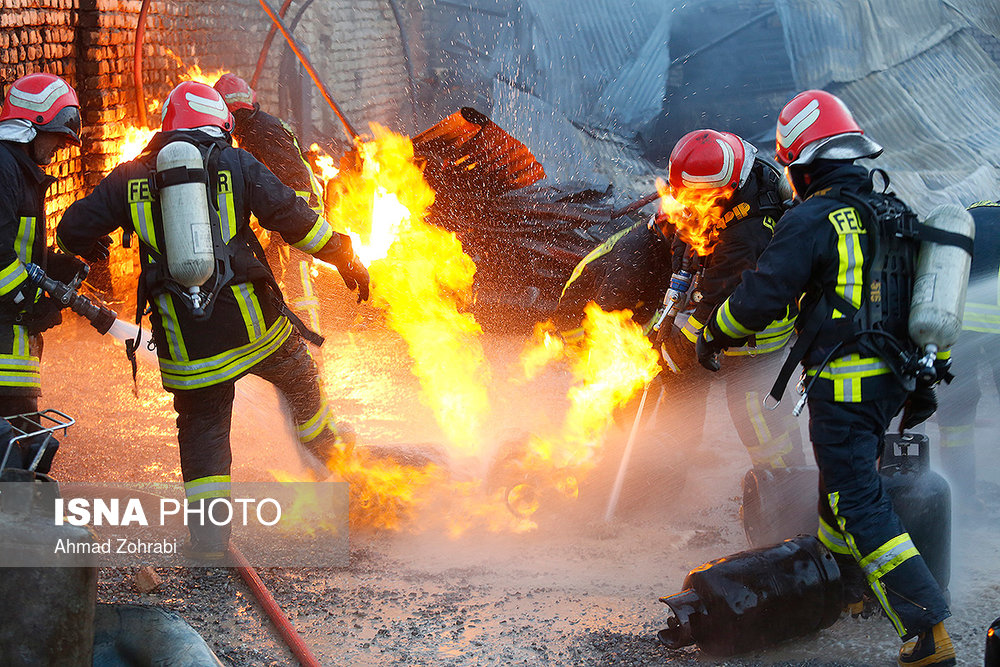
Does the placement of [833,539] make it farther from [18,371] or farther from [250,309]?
[18,371]

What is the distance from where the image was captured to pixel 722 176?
13.6 feet

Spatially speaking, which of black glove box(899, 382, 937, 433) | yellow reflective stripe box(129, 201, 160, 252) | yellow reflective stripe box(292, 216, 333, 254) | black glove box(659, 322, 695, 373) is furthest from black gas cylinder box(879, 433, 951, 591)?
yellow reflective stripe box(129, 201, 160, 252)

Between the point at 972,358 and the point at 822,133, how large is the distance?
210cm

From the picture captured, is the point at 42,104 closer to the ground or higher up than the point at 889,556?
higher up

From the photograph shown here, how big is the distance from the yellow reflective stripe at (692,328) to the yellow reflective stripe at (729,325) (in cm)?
79

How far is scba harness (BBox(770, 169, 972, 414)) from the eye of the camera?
3020 millimetres

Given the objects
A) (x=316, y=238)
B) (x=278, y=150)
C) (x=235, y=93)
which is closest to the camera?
(x=316, y=238)

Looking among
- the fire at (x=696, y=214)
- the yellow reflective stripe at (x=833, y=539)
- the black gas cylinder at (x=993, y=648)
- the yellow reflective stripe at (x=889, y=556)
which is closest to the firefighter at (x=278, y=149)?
the fire at (x=696, y=214)

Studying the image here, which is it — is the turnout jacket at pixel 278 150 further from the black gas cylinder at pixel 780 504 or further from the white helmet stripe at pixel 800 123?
the black gas cylinder at pixel 780 504

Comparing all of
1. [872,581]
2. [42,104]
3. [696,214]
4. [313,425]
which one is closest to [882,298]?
[872,581]

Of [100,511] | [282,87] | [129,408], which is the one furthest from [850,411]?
[282,87]

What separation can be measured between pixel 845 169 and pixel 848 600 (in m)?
1.70

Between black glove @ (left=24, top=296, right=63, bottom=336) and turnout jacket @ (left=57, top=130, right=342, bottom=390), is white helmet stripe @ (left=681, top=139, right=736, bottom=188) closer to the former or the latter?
turnout jacket @ (left=57, top=130, right=342, bottom=390)

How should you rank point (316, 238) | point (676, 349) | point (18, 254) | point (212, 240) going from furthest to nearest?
point (676, 349) < point (316, 238) < point (18, 254) < point (212, 240)
